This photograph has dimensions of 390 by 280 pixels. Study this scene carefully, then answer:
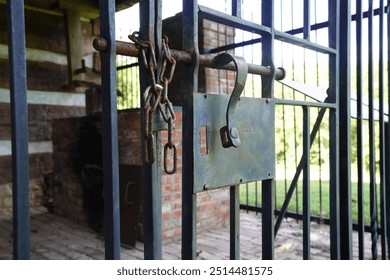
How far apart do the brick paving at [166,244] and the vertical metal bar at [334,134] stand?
1544mm

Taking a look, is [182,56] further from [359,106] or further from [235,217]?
[359,106]

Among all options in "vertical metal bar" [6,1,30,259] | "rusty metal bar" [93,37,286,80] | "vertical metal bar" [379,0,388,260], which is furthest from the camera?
"vertical metal bar" [379,0,388,260]

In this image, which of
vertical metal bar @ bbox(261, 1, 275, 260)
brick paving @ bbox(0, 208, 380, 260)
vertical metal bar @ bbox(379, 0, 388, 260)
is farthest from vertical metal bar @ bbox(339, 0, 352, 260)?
brick paving @ bbox(0, 208, 380, 260)

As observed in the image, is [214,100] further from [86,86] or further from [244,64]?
[86,86]

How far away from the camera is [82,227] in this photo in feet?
12.8

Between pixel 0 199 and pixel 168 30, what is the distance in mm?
2879

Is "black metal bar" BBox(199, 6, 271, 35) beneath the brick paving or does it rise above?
above

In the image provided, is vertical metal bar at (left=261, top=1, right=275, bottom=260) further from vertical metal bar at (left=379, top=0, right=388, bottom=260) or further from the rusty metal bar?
vertical metal bar at (left=379, top=0, right=388, bottom=260)

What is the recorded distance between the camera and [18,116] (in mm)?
689

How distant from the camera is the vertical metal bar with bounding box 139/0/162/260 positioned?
2.89ft

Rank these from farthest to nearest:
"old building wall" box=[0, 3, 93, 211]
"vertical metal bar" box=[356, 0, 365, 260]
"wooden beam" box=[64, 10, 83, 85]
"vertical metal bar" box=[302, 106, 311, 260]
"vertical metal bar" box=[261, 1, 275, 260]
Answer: "wooden beam" box=[64, 10, 83, 85]
"old building wall" box=[0, 3, 93, 211]
"vertical metal bar" box=[356, 0, 365, 260]
"vertical metal bar" box=[302, 106, 311, 260]
"vertical metal bar" box=[261, 1, 275, 260]

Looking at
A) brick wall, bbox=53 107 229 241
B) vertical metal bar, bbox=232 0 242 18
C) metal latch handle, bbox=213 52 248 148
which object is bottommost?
brick wall, bbox=53 107 229 241

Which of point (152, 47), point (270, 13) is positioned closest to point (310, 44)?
point (270, 13)
